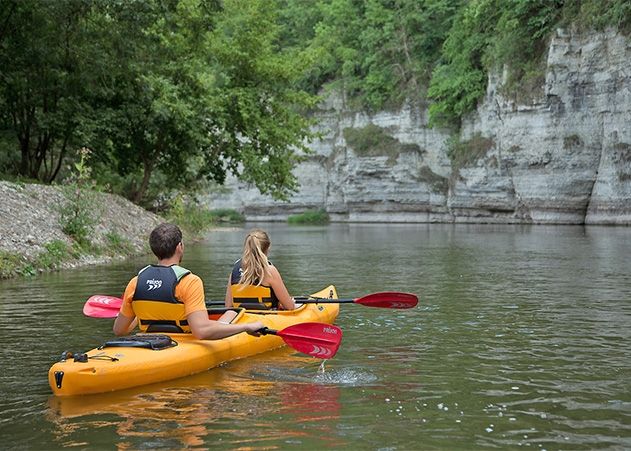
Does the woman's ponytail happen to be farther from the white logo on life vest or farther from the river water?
the white logo on life vest

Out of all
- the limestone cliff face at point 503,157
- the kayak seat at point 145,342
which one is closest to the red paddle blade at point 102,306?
the kayak seat at point 145,342

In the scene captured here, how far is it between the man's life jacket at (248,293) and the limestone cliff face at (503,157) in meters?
24.8

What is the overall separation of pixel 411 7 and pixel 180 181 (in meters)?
29.3

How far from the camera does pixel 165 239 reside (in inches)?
Answer: 240

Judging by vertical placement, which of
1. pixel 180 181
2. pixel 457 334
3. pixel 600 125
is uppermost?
pixel 600 125

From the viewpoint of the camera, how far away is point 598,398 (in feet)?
18.0

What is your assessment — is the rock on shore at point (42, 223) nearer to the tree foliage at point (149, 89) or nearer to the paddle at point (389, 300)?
the tree foliage at point (149, 89)

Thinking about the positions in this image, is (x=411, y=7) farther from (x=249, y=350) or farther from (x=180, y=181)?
(x=249, y=350)

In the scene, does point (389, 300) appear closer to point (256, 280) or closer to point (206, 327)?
point (256, 280)

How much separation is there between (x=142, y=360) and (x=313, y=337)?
1.46m

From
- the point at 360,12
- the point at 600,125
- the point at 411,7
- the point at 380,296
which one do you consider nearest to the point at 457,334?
the point at 380,296

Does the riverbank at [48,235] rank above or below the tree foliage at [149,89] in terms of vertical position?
below

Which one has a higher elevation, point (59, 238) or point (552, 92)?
point (552, 92)

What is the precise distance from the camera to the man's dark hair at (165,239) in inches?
240
